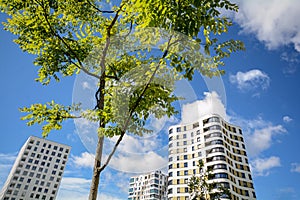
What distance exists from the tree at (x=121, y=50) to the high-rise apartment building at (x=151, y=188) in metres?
122

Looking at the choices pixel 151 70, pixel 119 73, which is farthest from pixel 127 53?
pixel 151 70

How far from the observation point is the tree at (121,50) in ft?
12.1

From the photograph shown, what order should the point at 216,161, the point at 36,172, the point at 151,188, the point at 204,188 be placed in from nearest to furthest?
the point at 204,188, the point at 216,161, the point at 36,172, the point at 151,188

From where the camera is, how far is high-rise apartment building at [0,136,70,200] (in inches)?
4358

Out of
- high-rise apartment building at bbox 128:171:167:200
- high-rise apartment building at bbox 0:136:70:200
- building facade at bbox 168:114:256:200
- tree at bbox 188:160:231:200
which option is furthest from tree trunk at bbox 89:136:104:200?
high-rise apartment building at bbox 0:136:70:200

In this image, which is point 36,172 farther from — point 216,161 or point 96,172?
point 96,172

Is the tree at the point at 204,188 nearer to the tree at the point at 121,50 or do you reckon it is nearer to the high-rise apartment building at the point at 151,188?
the tree at the point at 121,50

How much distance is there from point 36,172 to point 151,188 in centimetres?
6603

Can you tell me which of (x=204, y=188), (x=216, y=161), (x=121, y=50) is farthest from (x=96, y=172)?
(x=216, y=161)

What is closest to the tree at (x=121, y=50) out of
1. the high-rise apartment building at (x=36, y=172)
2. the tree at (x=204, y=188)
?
the tree at (x=204, y=188)

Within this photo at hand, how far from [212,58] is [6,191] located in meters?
136

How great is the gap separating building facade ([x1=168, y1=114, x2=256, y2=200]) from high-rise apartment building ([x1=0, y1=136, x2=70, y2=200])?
261 ft

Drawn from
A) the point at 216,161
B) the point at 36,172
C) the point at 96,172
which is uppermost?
the point at 36,172

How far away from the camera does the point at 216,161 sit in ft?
213
